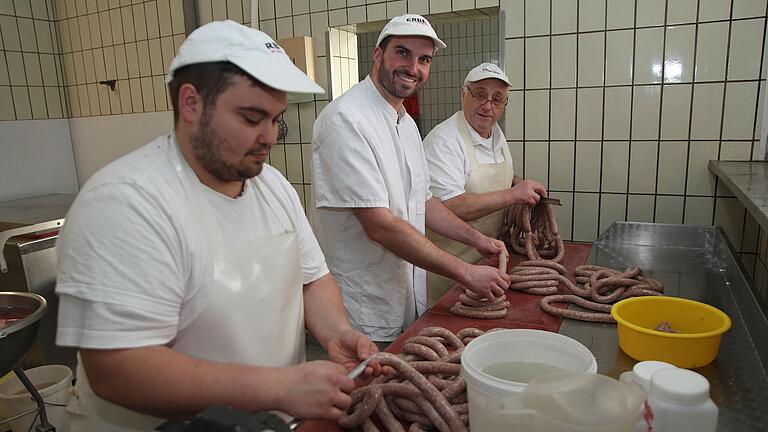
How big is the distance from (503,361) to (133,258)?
76 centimetres

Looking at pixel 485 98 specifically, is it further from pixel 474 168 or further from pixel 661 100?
pixel 661 100

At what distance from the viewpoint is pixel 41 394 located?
260 cm

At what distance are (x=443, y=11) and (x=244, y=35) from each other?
7.56 ft

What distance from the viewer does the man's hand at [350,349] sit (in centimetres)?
131

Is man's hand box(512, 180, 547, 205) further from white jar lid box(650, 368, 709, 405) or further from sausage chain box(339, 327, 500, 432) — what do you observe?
white jar lid box(650, 368, 709, 405)

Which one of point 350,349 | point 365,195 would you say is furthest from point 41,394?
point 350,349

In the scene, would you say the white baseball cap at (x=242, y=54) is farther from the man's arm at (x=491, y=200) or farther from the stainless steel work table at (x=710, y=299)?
the man's arm at (x=491, y=200)

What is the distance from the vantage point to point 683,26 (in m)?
2.69

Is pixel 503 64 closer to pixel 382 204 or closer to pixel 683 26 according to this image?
pixel 683 26

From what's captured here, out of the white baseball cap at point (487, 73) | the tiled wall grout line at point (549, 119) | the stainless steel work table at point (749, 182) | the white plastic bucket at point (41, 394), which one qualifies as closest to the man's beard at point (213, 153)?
the stainless steel work table at point (749, 182)

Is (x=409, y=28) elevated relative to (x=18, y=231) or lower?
elevated

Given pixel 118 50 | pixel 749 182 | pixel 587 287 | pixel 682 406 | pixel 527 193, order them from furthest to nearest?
pixel 118 50 < pixel 527 193 < pixel 749 182 < pixel 587 287 < pixel 682 406

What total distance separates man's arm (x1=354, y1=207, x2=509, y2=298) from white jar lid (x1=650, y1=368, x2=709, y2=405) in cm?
91

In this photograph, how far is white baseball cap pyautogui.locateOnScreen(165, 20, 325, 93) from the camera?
1.05 metres
